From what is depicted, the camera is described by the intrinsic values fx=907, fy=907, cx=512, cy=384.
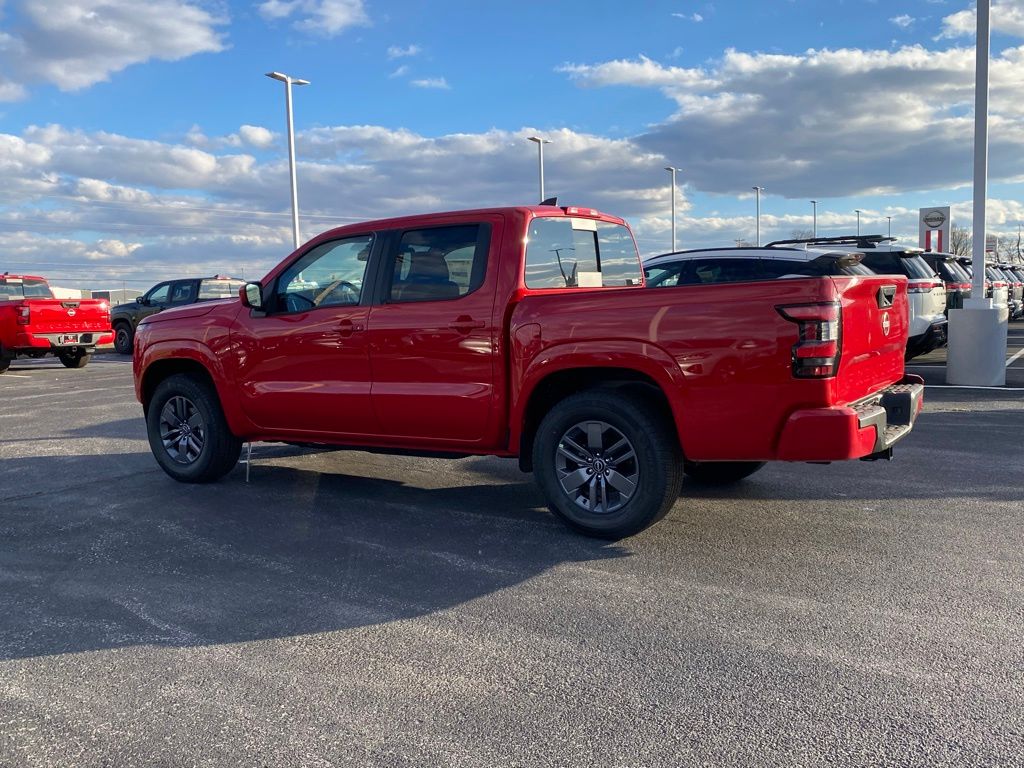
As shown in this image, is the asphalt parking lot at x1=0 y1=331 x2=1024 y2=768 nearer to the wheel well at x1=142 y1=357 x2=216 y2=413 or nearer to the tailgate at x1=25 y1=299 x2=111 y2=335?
the wheel well at x1=142 y1=357 x2=216 y2=413

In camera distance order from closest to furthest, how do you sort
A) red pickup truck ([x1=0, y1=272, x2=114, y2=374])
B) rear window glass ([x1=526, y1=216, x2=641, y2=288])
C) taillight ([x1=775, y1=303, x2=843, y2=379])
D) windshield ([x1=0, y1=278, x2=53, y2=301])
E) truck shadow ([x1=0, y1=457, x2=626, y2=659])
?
truck shadow ([x1=0, y1=457, x2=626, y2=659]) < taillight ([x1=775, y1=303, x2=843, y2=379]) < rear window glass ([x1=526, y1=216, x2=641, y2=288]) < red pickup truck ([x1=0, y1=272, x2=114, y2=374]) < windshield ([x1=0, y1=278, x2=53, y2=301])

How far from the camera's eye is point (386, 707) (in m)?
3.20

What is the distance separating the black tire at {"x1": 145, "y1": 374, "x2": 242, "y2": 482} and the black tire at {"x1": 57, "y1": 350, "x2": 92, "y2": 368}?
13.3 m

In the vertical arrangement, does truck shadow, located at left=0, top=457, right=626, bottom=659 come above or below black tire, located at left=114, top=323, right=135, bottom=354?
below

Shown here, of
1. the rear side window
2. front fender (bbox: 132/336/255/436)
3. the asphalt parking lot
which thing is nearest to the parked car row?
the asphalt parking lot

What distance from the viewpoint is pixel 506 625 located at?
3945 mm

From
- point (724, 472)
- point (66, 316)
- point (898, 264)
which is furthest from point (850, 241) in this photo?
point (66, 316)

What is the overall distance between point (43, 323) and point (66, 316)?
46 cm

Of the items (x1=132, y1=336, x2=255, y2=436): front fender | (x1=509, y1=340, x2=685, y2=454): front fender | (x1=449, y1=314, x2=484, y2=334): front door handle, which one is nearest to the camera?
(x1=509, y1=340, x2=685, y2=454): front fender

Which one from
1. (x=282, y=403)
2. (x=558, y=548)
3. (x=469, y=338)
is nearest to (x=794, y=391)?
(x=558, y=548)

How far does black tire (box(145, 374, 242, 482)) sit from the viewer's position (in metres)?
6.77

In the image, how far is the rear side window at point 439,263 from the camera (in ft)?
18.3

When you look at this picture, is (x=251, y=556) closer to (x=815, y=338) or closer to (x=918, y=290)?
(x=815, y=338)

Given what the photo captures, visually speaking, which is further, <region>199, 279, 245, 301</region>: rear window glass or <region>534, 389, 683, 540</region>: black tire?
<region>199, 279, 245, 301</region>: rear window glass
